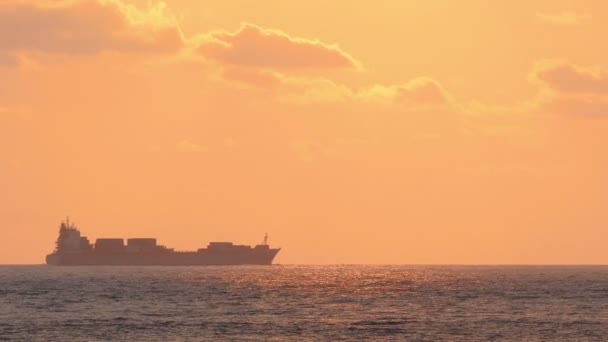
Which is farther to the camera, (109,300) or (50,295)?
(50,295)

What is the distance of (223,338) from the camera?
82.2 meters

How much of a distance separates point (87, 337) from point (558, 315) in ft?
146

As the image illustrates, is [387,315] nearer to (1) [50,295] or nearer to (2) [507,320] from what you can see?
(2) [507,320]

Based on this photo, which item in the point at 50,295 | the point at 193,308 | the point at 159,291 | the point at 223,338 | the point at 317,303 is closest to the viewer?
the point at 223,338

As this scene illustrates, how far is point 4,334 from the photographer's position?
8544 centimetres

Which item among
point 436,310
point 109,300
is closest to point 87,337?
point 436,310

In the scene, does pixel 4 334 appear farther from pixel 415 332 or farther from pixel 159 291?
pixel 159 291

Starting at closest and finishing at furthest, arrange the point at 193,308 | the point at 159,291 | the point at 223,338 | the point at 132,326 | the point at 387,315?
the point at 223,338
the point at 132,326
the point at 387,315
the point at 193,308
the point at 159,291

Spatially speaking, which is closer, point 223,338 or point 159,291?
point 223,338

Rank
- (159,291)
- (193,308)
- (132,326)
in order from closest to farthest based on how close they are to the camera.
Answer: (132,326), (193,308), (159,291)

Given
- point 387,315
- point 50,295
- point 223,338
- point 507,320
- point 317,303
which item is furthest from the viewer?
point 50,295

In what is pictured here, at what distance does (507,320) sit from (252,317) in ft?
74.9

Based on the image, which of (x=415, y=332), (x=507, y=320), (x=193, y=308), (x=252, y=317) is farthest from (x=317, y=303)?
(x=415, y=332)

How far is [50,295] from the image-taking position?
145 metres
